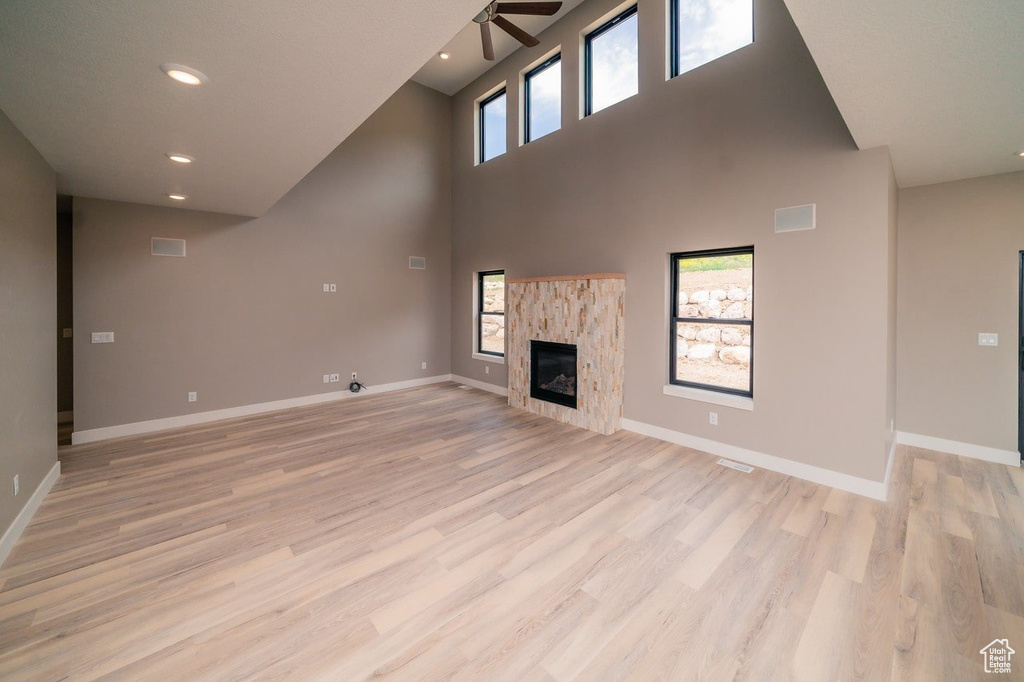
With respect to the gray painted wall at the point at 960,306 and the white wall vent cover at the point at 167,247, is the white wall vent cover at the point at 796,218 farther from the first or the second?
the white wall vent cover at the point at 167,247

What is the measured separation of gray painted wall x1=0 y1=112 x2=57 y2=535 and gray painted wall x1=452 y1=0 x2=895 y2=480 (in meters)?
4.80

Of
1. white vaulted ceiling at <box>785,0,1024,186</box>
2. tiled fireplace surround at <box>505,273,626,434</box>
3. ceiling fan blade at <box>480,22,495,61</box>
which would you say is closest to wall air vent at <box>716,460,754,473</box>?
tiled fireplace surround at <box>505,273,626,434</box>

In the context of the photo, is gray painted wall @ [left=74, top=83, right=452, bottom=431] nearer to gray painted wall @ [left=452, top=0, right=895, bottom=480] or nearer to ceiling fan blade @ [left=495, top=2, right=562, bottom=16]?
gray painted wall @ [left=452, top=0, right=895, bottom=480]

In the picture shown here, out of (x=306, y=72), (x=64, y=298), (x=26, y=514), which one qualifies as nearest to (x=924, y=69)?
(x=306, y=72)

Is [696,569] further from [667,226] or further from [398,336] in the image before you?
[398,336]

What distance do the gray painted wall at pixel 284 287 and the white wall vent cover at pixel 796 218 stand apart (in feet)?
17.0

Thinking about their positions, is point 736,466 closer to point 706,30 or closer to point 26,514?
point 706,30

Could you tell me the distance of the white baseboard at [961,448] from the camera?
3.52 meters

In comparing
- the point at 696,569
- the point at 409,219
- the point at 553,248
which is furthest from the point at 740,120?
the point at 409,219

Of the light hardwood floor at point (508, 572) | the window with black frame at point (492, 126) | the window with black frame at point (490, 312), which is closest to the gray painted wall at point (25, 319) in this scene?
the light hardwood floor at point (508, 572)

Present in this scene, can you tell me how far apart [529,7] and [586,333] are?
3424mm

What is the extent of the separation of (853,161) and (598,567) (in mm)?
3487

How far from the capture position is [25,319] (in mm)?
2857

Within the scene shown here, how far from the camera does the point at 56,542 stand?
8.18 ft
